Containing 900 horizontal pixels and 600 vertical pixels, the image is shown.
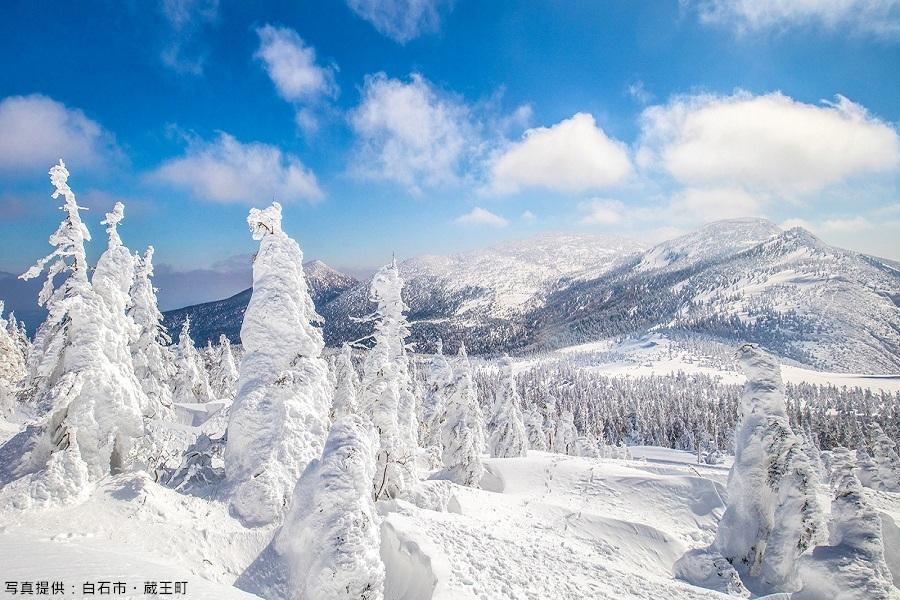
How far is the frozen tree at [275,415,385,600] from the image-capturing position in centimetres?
905

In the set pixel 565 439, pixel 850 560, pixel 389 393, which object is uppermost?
pixel 389 393

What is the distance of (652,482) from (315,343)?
26.4 m

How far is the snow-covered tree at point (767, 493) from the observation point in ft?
55.8

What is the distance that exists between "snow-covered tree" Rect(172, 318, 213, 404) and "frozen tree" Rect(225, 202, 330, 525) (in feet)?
145

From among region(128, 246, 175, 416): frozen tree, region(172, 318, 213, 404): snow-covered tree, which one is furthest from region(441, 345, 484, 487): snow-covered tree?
region(172, 318, 213, 404): snow-covered tree

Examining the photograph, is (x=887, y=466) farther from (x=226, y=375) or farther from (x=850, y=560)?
(x=226, y=375)

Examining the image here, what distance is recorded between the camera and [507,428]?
4709cm

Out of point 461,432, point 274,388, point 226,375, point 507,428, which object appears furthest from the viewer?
point 226,375

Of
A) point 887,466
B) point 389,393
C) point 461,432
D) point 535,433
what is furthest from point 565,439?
point 389,393

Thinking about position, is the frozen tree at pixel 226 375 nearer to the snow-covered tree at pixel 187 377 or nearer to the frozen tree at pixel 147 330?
the snow-covered tree at pixel 187 377

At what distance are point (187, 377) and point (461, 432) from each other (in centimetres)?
4215

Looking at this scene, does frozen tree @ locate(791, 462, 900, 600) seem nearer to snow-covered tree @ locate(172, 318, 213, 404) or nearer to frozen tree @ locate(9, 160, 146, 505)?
frozen tree @ locate(9, 160, 146, 505)

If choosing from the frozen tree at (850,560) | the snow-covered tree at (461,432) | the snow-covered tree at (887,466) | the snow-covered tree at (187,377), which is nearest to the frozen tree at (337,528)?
the frozen tree at (850,560)

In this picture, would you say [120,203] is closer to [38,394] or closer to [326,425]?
[38,394]
